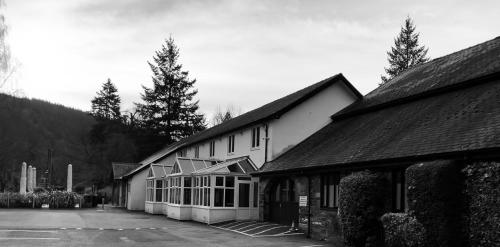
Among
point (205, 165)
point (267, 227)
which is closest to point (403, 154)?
point (267, 227)

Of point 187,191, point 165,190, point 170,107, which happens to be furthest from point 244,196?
point 170,107

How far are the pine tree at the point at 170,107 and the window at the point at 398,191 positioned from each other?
50.3 m

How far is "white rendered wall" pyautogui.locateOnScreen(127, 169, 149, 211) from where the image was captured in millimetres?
42031

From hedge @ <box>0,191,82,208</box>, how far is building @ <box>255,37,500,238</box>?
21.1 metres

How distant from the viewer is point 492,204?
1131cm

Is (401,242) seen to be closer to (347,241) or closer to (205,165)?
(347,241)

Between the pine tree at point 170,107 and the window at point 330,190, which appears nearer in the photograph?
the window at point 330,190

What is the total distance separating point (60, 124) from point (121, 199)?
1446 inches

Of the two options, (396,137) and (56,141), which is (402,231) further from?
(56,141)

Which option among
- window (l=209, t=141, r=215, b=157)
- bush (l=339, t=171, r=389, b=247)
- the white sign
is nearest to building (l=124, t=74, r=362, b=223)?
window (l=209, t=141, r=215, b=157)

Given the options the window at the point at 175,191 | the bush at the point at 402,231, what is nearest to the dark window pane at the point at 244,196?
the window at the point at 175,191

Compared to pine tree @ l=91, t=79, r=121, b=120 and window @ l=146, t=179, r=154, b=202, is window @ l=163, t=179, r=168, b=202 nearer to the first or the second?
window @ l=146, t=179, r=154, b=202

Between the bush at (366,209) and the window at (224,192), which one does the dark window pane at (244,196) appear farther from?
the bush at (366,209)

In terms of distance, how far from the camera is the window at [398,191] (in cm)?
1553
